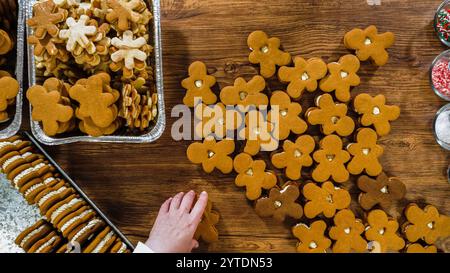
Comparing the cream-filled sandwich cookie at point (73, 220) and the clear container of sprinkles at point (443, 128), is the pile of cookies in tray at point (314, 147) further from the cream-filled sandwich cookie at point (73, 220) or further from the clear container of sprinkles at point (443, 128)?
the cream-filled sandwich cookie at point (73, 220)

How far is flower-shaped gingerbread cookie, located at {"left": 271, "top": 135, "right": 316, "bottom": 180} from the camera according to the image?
1.56 m

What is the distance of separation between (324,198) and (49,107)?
44.7 inches

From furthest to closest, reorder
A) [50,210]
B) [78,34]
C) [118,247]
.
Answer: [118,247]
[50,210]
[78,34]

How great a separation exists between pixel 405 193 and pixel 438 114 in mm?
365

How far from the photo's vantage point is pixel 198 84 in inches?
61.5

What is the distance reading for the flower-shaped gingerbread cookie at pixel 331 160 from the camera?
1.56 metres

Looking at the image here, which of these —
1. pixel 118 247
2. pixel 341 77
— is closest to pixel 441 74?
pixel 341 77

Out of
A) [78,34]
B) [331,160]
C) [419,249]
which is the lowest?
[419,249]

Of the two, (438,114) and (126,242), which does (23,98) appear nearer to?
(126,242)

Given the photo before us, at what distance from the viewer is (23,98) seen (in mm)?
1564

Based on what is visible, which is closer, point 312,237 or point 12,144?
point 12,144

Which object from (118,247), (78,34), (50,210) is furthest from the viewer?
(118,247)

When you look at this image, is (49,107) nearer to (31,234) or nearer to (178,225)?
(31,234)
